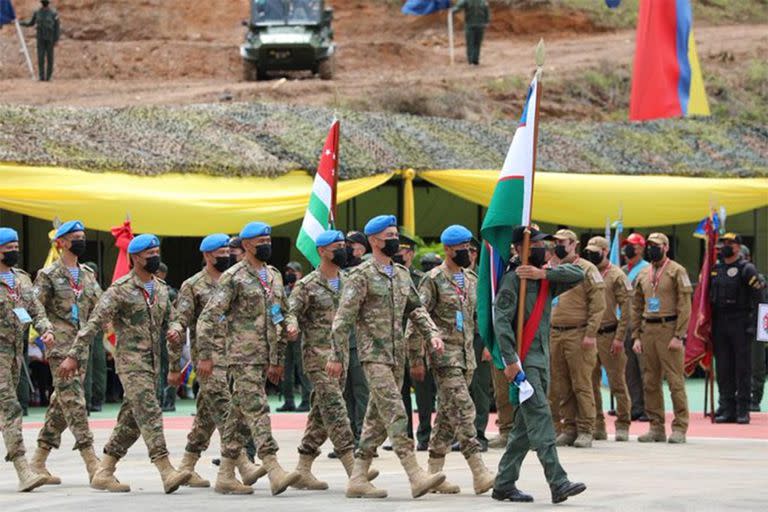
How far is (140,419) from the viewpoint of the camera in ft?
41.2

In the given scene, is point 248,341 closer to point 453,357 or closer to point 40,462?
Result: point 453,357

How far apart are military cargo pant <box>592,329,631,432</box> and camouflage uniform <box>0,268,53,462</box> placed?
582cm

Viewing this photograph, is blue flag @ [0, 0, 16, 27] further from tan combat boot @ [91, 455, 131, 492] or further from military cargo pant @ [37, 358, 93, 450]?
tan combat boot @ [91, 455, 131, 492]

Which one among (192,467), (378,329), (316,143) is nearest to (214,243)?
(192,467)

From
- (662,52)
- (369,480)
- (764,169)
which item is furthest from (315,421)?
(764,169)

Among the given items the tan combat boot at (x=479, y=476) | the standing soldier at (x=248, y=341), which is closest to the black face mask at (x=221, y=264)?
the standing soldier at (x=248, y=341)

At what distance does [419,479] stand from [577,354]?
446 cm

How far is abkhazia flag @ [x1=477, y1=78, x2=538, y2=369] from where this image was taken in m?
11.8

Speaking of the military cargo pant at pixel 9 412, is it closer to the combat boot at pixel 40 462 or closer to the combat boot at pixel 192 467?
the combat boot at pixel 40 462

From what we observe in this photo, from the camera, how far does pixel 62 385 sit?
13.2 metres

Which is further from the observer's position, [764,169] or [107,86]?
[107,86]

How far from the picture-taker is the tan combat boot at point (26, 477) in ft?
41.9

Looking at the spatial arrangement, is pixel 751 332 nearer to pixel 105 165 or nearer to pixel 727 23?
pixel 105 165

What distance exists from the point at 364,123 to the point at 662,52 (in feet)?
22.8
